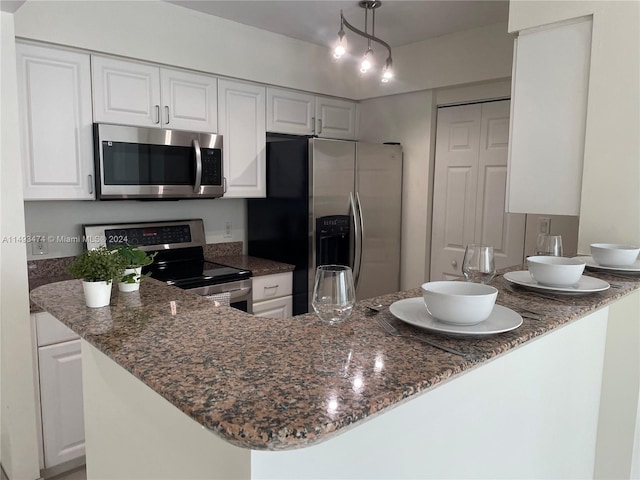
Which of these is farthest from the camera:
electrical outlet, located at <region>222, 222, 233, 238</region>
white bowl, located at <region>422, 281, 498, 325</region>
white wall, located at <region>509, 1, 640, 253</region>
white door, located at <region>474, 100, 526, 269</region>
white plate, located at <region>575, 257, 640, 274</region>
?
electrical outlet, located at <region>222, 222, 233, 238</region>

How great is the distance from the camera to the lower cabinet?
2.21 metres

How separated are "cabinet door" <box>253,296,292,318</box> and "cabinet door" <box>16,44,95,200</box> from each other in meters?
1.18

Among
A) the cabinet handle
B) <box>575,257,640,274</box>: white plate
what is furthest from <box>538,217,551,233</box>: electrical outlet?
the cabinet handle

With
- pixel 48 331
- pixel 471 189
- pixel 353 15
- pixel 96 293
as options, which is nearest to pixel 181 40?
pixel 353 15

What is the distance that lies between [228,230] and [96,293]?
2185 millimetres

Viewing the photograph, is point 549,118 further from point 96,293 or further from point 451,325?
point 96,293

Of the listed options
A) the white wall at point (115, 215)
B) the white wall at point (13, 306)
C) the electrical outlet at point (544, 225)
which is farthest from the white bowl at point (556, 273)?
the white wall at point (115, 215)

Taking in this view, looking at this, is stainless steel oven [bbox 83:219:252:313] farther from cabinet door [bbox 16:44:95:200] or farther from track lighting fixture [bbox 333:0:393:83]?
track lighting fixture [bbox 333:0:393:83]

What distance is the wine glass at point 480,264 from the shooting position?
4.38ft

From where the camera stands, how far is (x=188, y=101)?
9.20 feet

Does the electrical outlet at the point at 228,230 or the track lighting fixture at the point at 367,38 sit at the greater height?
the track lighting fixture at the point at 367,38

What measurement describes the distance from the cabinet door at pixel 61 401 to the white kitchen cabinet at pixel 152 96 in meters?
1.21

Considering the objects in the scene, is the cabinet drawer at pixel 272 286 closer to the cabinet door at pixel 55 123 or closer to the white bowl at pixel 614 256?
the cabinet door at pixel 55 123

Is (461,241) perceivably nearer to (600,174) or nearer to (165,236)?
(600,174)
